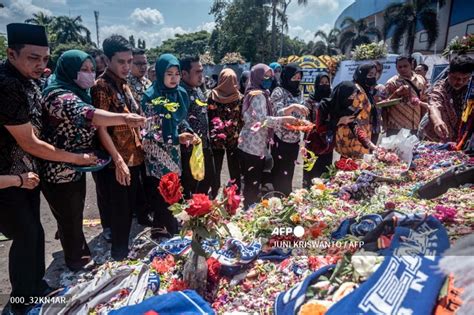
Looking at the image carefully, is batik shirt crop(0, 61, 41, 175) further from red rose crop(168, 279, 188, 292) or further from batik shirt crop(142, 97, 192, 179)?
red rose crop(168, 279, 188, 292)

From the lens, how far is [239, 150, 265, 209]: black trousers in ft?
12.2

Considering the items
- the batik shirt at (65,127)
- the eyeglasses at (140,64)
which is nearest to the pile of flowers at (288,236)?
the batik shirt at (65,127)

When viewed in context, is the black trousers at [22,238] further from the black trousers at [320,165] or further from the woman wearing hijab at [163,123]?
the black trousers at [320,165]

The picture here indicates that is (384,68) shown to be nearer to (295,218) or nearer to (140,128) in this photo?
(140,128)

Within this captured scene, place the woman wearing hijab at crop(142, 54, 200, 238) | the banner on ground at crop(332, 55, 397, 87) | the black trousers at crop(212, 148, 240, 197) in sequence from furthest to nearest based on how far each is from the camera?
the banner on ground at crop(332, 55, 397, 87), the black trousers at crop(212, 148, 240, 197), the woman wearing hijab at crop(142, 54, 200, 238)

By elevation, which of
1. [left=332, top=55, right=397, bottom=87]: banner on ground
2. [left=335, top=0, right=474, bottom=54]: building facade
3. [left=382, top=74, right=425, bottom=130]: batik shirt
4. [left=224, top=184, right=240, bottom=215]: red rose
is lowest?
[left=224, top=184, right=240, bottom=215]: red rose

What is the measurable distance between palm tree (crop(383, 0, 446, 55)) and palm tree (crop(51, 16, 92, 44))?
36.3 metres

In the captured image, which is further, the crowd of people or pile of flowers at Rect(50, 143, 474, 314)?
the crowd of people

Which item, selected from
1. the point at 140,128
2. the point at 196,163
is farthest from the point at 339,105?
the point at 140,128

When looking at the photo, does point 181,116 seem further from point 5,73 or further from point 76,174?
point 5,73

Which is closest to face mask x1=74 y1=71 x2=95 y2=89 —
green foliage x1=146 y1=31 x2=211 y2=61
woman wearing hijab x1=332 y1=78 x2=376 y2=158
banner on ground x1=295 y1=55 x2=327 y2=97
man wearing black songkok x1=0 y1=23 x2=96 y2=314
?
man wearing black songkok x1=0 y1=23 x2=96 y2=314

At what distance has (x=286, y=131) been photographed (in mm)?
3865

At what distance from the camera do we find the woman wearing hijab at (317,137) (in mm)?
3922

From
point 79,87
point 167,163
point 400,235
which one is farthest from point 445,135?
point 79,87
